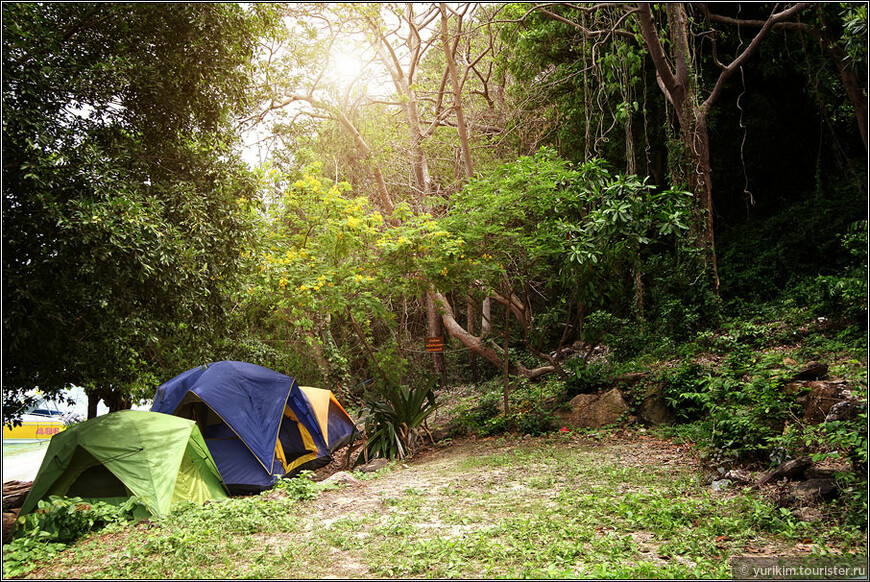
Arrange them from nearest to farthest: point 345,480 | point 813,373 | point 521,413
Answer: point 813,373 → point 345,480 → point 521,413

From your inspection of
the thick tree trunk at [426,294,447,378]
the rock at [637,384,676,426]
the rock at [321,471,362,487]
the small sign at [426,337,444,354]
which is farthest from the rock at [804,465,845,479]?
the thick tree trunk at [426,294,447,378]

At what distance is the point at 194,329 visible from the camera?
4363 mm

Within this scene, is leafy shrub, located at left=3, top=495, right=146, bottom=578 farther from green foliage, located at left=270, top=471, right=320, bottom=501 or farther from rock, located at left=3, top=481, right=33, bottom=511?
rock, located at left=3, top=481, right=33, bottom=511

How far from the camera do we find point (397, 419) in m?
6.96

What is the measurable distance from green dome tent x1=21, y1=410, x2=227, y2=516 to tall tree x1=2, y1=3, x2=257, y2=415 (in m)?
0.47

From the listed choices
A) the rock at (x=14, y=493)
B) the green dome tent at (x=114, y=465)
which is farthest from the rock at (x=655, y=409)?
the rock at (x=14, y=493)

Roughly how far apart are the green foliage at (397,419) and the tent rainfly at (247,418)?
12.3 inches

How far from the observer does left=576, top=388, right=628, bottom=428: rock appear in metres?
6.32

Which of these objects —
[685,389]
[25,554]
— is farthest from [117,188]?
[685,389]

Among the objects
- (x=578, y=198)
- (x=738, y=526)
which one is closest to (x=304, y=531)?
(x=738, y=526)

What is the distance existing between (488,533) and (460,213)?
439cm

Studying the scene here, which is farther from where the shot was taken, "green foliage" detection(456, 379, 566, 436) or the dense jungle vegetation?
"green foliage" detection(456, 379, 566, 436)

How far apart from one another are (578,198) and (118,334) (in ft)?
15.1

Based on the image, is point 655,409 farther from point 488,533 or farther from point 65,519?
point 65,519
